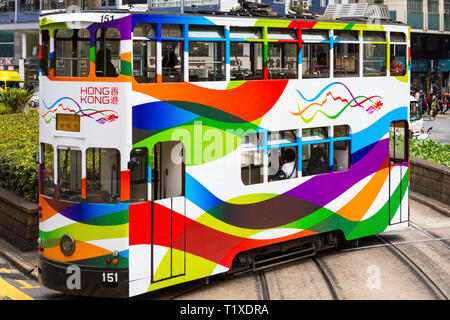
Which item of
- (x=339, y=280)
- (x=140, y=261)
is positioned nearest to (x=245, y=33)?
(x=140, y=261)

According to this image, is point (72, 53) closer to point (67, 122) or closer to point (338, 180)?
point (67, 122)

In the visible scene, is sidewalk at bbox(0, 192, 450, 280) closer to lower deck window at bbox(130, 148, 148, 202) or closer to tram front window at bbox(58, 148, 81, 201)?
tram front window at bbox(58, 148, 81, 201)

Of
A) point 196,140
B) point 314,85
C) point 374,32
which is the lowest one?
point 196,140

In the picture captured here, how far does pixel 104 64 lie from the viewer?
10.5 meters

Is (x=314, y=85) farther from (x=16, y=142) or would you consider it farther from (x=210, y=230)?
(x=16, y=142)

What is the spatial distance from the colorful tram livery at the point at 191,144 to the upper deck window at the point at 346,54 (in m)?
0.03

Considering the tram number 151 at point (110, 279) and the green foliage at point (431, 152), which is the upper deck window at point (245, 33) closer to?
the tram number 151 at point (110, 279)

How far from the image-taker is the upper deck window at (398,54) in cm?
1489

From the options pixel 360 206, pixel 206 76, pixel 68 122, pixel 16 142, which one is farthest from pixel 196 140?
pixel 16 142

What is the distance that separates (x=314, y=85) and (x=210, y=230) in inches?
129

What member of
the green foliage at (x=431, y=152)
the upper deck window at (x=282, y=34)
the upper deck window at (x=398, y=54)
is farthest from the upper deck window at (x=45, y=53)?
the green foliage at (x=431, y=152)

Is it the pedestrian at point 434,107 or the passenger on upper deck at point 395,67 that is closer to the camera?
the passenger on upper deck at point 395,67

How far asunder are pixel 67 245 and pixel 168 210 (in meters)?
1.46

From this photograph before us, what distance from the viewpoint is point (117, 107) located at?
1047 centimetres
